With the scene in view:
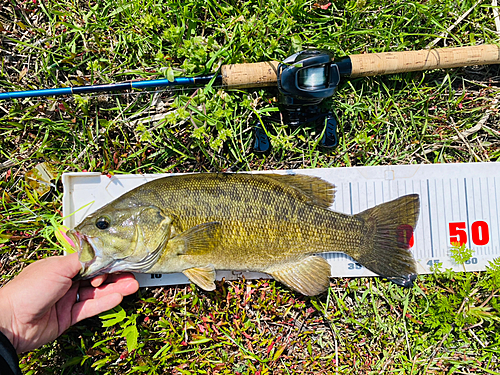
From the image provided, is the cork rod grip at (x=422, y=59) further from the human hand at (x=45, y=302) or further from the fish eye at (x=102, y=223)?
the human hand at (x=45, y=302)

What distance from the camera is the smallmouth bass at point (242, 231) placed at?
2.56 m

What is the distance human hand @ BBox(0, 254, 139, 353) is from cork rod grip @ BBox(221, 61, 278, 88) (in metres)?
1.95

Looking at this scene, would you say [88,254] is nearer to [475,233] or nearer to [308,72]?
[308,72]

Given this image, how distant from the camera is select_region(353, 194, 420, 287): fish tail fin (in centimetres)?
288

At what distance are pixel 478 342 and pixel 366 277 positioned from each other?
1.20m

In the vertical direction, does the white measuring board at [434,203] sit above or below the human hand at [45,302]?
above

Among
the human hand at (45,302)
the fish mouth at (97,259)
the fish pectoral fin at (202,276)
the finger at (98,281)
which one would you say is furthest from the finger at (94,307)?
the fish pectoral fin at (202,276)

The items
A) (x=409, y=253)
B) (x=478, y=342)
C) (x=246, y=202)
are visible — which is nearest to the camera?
(x=246, y=202)

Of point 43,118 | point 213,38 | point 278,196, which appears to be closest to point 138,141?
point 43,118

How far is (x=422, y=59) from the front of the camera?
116 inches

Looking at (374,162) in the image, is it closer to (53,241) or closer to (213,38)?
(213,38)

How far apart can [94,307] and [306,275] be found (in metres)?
1.87

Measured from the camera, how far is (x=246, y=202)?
2662 mm

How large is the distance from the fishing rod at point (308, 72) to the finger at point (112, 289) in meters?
1.67
